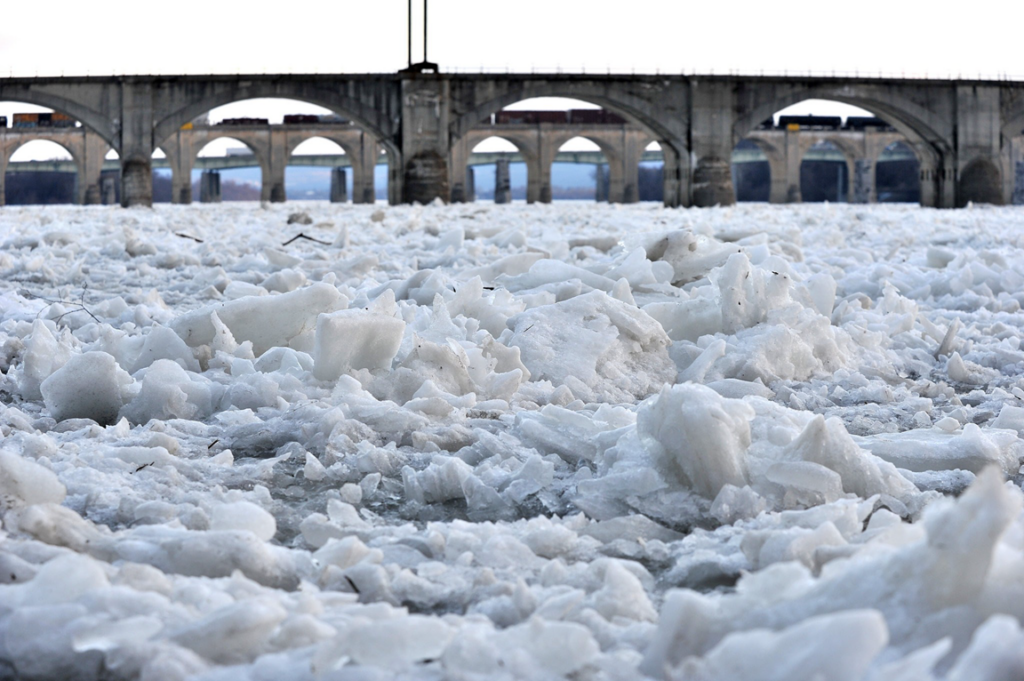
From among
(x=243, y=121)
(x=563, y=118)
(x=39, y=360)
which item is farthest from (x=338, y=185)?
(x=39, y=360)

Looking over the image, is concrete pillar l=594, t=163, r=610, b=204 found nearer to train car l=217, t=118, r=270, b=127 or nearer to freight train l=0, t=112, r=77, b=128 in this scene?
train car l=217, t=118, r=270, b=127

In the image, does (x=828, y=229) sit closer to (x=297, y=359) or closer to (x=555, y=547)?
(x=297, y=359)

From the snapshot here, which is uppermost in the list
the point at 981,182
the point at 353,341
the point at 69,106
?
the point at 69,106

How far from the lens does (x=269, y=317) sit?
321 centimetres

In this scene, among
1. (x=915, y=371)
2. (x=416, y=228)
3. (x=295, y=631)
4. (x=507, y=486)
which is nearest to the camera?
(x=295, y=631)

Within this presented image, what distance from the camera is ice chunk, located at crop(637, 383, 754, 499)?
184 cm

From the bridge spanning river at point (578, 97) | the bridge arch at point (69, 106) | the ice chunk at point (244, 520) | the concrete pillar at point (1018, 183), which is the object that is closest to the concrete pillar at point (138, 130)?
the bridge spanning river at point (578, 97)

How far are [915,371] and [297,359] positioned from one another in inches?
82.5

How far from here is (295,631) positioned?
115cm

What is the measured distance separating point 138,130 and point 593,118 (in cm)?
1982

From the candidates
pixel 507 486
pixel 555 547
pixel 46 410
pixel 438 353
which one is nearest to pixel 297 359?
pixel 438 353

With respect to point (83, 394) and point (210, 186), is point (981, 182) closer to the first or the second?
point (83, 394)

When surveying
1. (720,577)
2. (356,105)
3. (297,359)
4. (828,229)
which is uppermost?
(356,105)

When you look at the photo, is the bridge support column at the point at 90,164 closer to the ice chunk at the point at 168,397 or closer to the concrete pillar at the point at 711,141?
the concrete pillar at the point at 711,141
